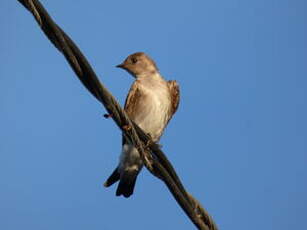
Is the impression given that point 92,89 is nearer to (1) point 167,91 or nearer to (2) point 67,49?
(2) point 67,49

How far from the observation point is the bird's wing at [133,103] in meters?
7.64

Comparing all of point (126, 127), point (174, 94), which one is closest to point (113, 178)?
point (174, 94)

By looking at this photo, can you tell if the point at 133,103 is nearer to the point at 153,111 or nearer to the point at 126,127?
the point at 153,111

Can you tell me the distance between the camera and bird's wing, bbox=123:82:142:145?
7.64 metres

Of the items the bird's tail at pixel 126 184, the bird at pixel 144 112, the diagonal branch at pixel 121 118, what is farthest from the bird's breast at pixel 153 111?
the diagonal branch at pixel 121 118

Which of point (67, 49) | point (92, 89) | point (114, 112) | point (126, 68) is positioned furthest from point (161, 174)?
point (126, 68)

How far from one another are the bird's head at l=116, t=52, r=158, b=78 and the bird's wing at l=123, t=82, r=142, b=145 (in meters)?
0.60

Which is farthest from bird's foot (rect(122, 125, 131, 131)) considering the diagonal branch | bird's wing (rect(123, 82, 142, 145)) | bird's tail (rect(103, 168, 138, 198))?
bird's tail (rect(103, 168, 138, 198))

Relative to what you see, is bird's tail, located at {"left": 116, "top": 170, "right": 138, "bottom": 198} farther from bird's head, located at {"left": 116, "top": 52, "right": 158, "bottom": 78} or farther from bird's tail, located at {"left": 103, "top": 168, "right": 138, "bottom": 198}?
bird's head, located at {"left": 116, "top": 52, "right": 158, "bottom": 78}

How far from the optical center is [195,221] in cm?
446

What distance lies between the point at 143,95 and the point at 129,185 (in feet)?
3.76

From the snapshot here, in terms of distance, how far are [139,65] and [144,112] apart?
1.10m

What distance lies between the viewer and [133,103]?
7.66 m

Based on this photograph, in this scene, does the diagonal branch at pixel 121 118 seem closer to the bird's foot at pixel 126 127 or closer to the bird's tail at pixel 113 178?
the bird's foot at pixel 126 127
